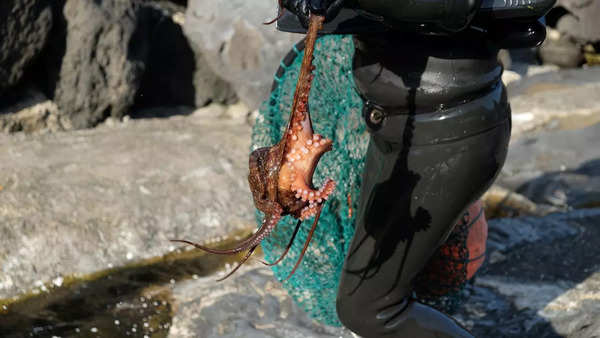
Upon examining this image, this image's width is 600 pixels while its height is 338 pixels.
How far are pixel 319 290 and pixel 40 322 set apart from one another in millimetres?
1336

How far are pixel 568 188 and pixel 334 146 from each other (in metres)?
2.70

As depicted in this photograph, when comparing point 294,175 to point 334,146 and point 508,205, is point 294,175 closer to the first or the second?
point 334,146

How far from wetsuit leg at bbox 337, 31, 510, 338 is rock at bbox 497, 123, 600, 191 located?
2.97 meters

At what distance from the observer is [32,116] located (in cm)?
523

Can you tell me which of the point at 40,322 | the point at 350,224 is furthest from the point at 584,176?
the point at 40,322

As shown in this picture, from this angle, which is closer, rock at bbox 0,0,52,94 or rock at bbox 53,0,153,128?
rock at bbox 0,0,52,94

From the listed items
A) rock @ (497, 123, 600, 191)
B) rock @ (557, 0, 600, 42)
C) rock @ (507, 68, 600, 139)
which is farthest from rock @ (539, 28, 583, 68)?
rock @ (497, 123, 600, 191)

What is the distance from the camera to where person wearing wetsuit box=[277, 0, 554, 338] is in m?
1.92

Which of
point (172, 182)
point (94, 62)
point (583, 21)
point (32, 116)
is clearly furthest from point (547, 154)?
point (583, 21)

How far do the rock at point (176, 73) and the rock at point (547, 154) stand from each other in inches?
94.1

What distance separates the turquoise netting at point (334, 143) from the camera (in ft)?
9.02

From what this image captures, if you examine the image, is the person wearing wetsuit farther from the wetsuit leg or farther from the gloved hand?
the gloved hand

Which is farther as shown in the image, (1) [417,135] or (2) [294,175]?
(1) [417,135]

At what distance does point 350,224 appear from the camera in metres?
2.74
